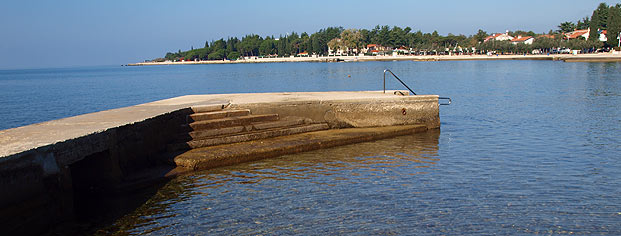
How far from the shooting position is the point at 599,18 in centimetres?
11331

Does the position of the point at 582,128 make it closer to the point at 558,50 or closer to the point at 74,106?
the point at 74,106

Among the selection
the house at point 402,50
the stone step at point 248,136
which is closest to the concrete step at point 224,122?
the stone step at point 248,136

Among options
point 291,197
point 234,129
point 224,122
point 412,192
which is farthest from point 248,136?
point 412,192

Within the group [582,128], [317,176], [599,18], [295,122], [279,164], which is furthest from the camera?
[599,18]

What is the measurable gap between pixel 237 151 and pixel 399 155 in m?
3.89

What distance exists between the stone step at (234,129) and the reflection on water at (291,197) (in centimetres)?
133

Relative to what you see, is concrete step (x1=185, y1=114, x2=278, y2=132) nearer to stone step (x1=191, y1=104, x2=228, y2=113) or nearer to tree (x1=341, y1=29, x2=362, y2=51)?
stone step (x1=191, y1=104, x2=228, y2=113)

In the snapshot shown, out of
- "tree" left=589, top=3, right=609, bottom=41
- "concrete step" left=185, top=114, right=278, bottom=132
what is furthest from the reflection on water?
"tree" left=589, top=3, right=609, bottom=41

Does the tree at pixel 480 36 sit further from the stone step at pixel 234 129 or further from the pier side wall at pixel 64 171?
the pier side wall at pixel 64 171

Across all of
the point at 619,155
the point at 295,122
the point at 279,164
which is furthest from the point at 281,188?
the point at 619,155

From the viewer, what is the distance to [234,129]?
38.0 feet

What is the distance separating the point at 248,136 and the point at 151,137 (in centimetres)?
241

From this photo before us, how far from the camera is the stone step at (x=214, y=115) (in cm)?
1170

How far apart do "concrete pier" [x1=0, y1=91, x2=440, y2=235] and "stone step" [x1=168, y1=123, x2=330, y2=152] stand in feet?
0.08
